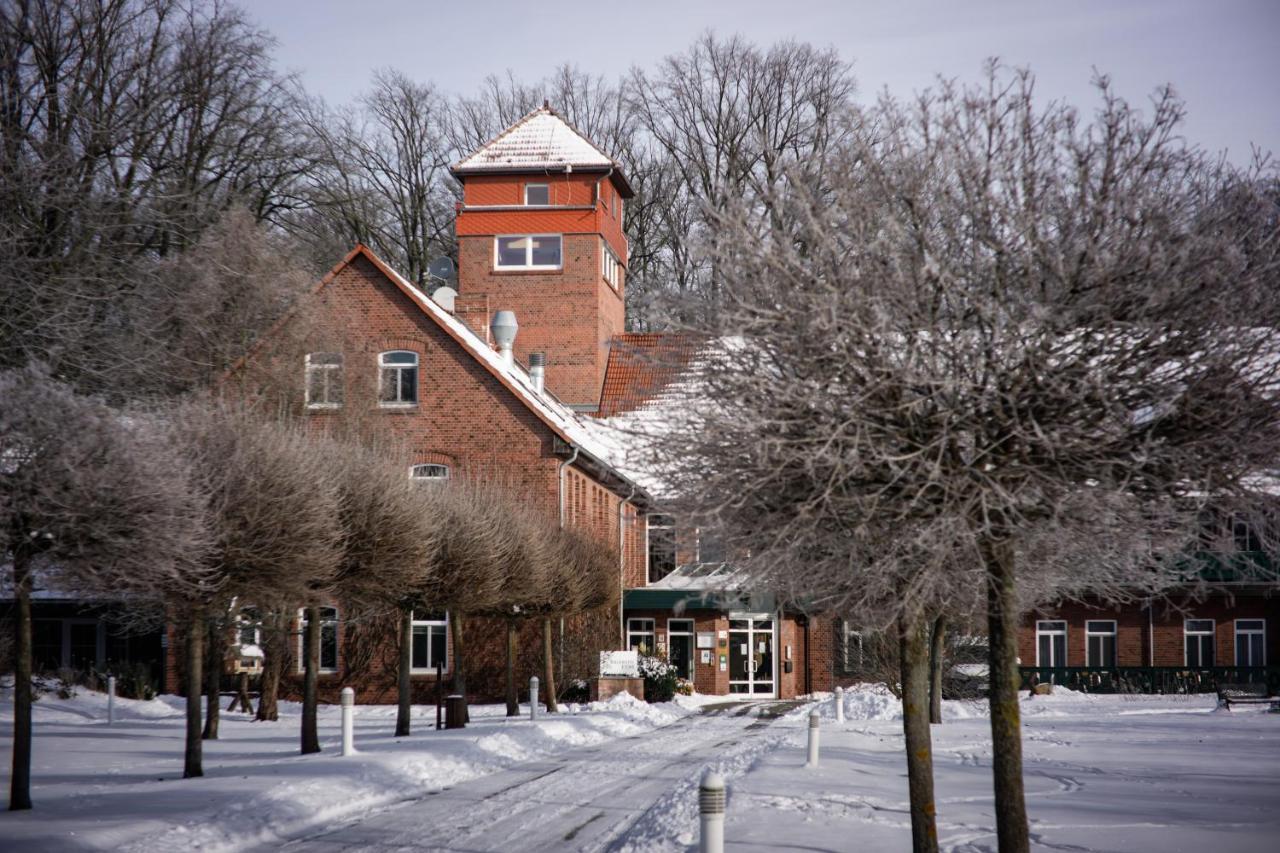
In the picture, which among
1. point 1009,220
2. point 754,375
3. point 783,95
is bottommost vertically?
point 754,375

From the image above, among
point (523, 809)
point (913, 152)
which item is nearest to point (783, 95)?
point (523, 809)

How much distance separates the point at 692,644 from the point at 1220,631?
14.7m

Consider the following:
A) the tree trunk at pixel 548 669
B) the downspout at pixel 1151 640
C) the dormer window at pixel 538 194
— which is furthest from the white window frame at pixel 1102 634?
the dormer window at pixel 538 194

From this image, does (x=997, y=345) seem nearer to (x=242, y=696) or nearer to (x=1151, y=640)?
(x=242, y=696)

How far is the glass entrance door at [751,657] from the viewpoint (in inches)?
1570

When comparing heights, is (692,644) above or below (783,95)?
below

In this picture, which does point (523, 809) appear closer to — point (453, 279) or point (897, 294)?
point (897, 294)

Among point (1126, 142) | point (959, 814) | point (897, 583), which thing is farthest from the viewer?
point (959, 814)

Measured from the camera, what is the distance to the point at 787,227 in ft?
27.8

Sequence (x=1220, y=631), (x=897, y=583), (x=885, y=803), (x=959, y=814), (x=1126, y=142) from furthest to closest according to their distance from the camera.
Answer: (x=1220, y=631), (x=885, y=803), (x=959, y=814), (x=897, y=583), (x=1126, y=142)

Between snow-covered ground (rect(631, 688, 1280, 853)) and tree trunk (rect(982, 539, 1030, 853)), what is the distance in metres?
2.41

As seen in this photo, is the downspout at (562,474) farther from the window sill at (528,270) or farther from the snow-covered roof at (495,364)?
the window sill at (528,270)

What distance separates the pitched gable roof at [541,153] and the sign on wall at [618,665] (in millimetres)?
16238

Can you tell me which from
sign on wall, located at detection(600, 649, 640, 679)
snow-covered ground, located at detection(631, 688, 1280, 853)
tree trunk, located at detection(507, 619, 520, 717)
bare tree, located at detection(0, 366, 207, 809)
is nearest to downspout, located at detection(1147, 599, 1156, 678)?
snow-covered ground, located at detection(631, 688, 1280, 853)
